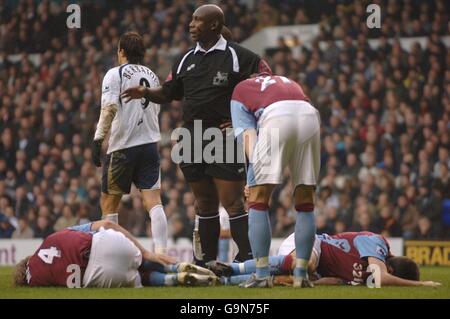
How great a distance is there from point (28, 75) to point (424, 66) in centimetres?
825

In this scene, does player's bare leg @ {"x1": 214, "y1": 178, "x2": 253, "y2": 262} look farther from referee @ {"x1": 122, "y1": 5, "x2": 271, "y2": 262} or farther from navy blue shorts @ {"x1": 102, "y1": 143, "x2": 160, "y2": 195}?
navy blue shorts @ {"x1": 102, "y1": 143, "x2": 160, "y2": 195}

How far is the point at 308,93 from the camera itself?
1842 cm

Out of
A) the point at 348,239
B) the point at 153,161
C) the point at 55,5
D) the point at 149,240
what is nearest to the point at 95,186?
the point at 149,240

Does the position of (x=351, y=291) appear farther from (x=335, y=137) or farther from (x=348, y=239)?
(x=335, y=137)

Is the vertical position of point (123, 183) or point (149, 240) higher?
point (123, 183)

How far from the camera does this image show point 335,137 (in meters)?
17.5

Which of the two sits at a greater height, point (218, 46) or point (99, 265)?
point (218, 46)

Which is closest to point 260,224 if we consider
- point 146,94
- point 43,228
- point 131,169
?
point 146,94

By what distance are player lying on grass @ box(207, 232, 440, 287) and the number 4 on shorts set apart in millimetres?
1296

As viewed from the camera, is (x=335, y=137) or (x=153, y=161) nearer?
(x=153, y=161)

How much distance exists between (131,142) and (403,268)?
10.0 feet

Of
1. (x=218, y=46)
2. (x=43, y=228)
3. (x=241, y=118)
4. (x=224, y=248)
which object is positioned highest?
(x=218, y=46)

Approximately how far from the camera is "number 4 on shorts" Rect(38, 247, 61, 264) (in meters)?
8.14

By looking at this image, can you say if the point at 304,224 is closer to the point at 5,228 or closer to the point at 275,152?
the point at 275,152
